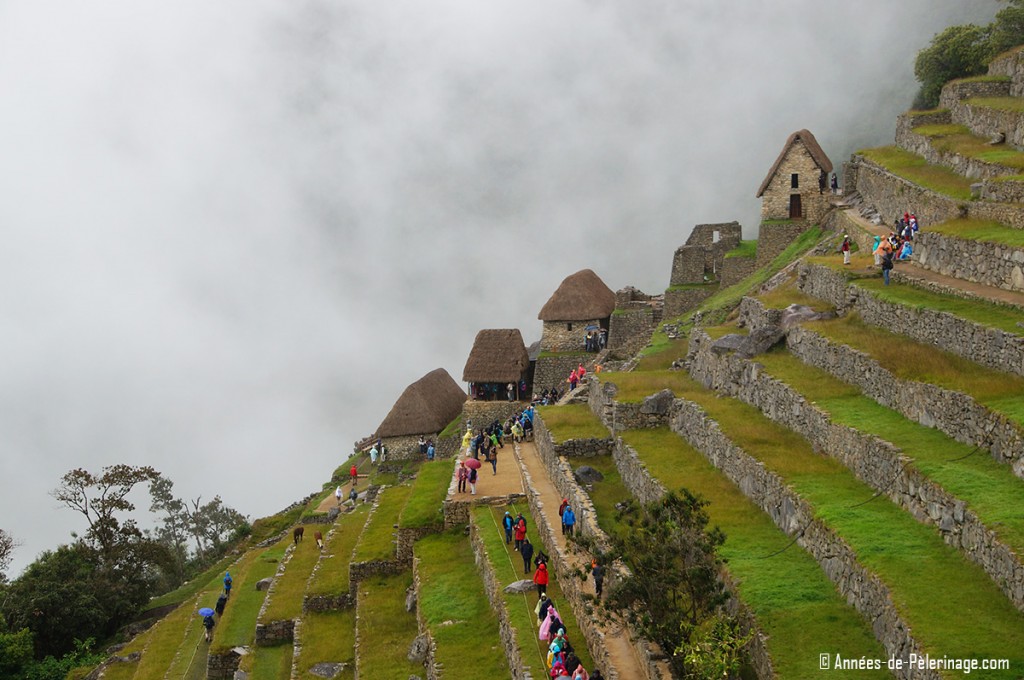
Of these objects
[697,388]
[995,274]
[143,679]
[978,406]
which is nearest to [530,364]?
[697,388]

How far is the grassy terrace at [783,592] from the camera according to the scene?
44.3 ft

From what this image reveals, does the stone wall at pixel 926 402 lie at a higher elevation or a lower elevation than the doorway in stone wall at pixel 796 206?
lower

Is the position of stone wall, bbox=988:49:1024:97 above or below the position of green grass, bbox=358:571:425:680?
above

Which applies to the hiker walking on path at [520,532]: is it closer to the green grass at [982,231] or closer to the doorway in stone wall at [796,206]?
the green grass at [982,231]

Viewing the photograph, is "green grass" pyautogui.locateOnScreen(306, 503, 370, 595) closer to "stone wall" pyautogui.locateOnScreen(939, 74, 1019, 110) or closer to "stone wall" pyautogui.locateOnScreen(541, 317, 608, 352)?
→ "stone wall" pyautogui.locateOnScreen(541, 317, 608, 352)

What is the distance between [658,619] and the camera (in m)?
14.8

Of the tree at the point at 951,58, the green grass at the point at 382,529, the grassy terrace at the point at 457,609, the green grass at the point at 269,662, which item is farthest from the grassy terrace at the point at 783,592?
the tree at the point at 951,58

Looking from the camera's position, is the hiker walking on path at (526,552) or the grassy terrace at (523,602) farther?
the hiker walking on path at (526,552)

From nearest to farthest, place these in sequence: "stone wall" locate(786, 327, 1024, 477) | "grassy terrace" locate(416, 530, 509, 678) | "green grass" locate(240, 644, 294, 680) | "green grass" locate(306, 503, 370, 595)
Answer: "stone wall" locate(786, 327, 1024, 477) → "grassy terrace" locate(416, 530, 509, 678) → "green grass" locate(240, 644, 294, 680) → "green grass" locate(306, 503, 370, 595)

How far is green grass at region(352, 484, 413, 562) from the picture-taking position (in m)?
27.1

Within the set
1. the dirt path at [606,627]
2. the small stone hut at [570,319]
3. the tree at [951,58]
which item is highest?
the tree at [951,58]

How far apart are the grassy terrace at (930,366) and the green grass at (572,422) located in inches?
280

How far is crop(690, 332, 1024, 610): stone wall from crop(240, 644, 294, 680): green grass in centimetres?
1235

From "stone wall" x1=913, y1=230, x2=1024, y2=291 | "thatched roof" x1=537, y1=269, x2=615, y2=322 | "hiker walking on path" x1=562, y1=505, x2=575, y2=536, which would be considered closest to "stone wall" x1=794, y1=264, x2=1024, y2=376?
"stone wall" x1=913, y1=230, x2=1024, y2=291
